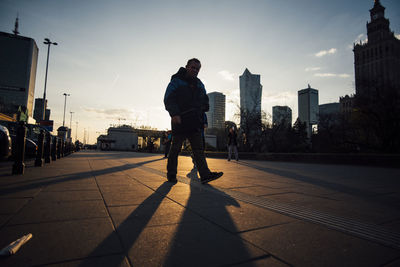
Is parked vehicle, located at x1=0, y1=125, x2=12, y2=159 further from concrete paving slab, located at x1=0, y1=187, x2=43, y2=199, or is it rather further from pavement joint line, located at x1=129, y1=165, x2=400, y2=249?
pavement joint line, located at x1=129, y1=165, x2=400, y2=249

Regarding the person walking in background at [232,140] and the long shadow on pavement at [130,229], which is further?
the person walking in background at [232,140]

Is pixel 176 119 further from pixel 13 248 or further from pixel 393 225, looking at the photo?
pixel 393 225

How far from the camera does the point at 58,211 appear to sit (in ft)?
6.72

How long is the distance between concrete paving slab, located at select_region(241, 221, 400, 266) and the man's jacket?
251 cm

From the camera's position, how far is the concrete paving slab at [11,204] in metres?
2.04

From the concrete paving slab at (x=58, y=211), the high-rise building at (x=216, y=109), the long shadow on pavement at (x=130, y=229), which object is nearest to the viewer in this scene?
the long shadow on pavement at (x=130, y=229)

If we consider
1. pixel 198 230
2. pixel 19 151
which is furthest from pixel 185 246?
pixel 19 151

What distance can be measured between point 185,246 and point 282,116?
1203 inches

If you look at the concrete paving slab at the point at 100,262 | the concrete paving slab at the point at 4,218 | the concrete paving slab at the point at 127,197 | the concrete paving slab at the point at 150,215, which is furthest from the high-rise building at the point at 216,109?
the concrete paving slab at the point at 100,262

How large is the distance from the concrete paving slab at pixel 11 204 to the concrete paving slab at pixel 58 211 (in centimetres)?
7

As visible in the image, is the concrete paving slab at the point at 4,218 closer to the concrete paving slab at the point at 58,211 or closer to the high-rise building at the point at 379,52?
the concrete paving slab at the point at 58,211

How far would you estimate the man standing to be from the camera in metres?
3.90

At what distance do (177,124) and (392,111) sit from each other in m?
21.5

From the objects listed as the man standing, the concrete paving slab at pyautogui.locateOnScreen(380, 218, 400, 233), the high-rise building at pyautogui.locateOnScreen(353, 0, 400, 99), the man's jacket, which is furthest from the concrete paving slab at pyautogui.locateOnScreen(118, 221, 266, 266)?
the high-rise building at pyautogui.locateOnScreen(353, 0, 400, 99)
